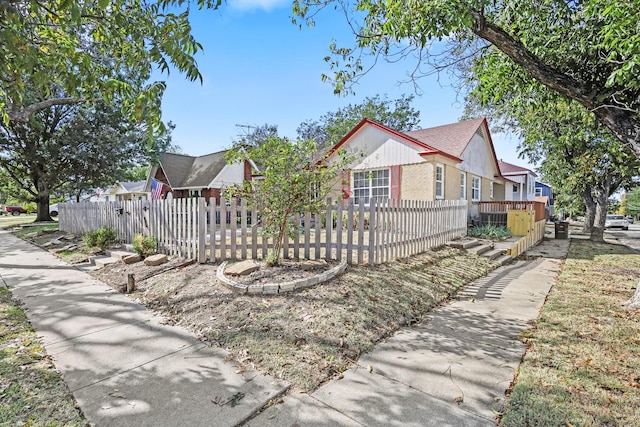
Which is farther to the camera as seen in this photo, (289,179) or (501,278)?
(501,278)

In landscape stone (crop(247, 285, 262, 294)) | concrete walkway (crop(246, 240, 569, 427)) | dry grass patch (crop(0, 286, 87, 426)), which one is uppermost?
landscape stone (crop(247, 285, 262, 294))

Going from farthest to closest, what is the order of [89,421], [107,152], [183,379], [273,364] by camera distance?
[107,152] → [273,364] → [183,379] → [89,421]

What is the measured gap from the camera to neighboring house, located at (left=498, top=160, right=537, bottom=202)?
2809cm

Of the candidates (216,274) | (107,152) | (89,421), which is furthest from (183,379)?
(107,152)

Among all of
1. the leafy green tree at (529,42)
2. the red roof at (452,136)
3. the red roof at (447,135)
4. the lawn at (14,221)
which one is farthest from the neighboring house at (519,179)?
the lawn at (14,221)

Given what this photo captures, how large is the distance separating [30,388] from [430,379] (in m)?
3.52

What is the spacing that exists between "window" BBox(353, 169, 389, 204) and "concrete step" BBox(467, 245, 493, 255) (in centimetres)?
479

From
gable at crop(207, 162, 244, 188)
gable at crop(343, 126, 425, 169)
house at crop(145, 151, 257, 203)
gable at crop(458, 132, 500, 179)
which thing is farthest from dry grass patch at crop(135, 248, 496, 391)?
house at crop(145, 151, 257, 203)

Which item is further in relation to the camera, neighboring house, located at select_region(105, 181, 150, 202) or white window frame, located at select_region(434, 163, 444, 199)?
neighboring house, located at select_region(105, 181, 150, 202)

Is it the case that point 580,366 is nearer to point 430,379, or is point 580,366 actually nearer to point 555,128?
point 430,379

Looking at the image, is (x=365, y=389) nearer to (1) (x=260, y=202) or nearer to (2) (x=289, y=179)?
(2) (x=289, y=179)

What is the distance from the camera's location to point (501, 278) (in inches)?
273

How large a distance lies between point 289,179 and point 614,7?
4.98 meters

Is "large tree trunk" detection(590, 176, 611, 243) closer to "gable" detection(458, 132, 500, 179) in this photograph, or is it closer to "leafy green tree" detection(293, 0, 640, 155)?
"gable" detection(458, 132, 500, 179)
